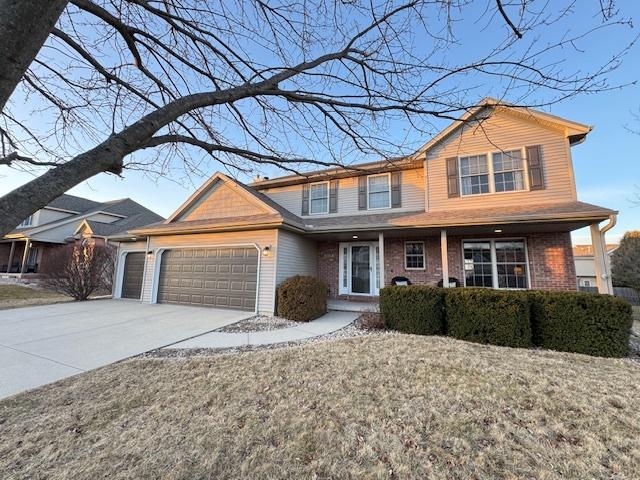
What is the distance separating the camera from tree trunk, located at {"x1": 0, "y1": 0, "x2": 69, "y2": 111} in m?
→ 1.18

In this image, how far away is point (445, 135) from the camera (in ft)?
32.2

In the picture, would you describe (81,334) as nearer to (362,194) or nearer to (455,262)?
(362,194)

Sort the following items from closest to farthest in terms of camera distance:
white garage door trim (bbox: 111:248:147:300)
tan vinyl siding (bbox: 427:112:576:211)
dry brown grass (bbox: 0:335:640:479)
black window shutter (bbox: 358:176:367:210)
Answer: dry brown grass (bbox: 0:335:640:479)
tan vinyl siding (bbox: 427:112:576:211)
black window shutter (bbox: 358:176:367:210)
white garage door trim (bbox: 111:248:147:300)

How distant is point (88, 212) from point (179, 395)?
27483mm

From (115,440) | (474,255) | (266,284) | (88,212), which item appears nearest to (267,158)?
(115,440)

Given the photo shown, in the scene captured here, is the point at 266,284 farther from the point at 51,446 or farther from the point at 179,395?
the point at 51,446

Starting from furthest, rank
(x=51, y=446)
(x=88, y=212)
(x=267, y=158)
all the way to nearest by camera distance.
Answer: (x=88, y=212) → (x=267, y=158) → (x=51, y=446)

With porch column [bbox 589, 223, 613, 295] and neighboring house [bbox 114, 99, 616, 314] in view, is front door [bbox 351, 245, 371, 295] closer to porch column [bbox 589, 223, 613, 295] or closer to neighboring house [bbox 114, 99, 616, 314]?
neighboring house [bbox 114, 99, 616, 314]

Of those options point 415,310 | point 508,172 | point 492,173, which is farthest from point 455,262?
point 415,310

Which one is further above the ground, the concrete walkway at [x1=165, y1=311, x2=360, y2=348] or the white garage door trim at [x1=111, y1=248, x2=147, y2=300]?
the white garage door trim at [x1=111, y1=248, x2=147, y2=300]

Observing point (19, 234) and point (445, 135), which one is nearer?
point (445, 135)

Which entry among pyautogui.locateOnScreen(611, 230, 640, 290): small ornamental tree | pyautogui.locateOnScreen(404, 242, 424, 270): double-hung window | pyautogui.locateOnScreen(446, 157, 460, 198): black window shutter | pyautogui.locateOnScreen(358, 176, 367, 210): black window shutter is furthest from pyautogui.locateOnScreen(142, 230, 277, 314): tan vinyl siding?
pyautogui.locateOnScreen(611, 230, 640, 290): small ornamental tree

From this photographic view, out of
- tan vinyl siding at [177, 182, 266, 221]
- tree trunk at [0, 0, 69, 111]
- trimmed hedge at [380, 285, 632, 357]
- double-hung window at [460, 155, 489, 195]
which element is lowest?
trimmed hedge at [380, 285, 632, 357]

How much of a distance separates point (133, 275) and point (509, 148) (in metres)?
15.8
